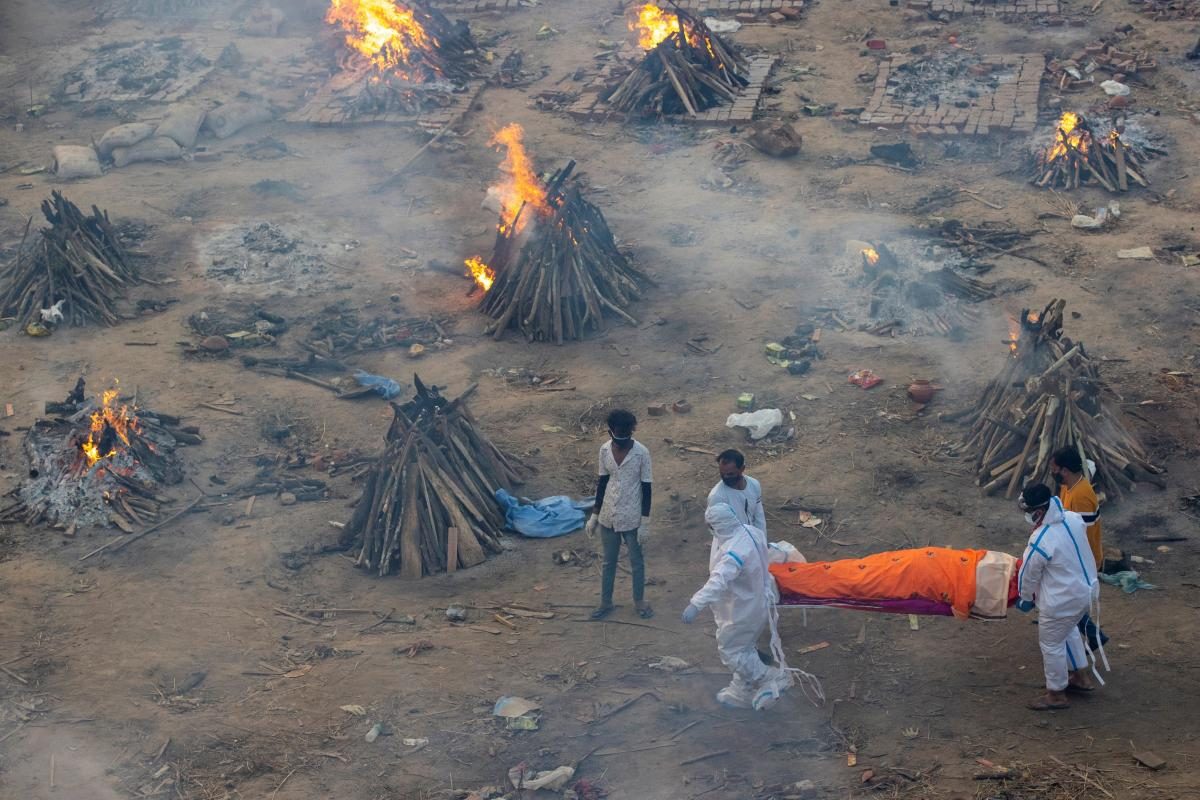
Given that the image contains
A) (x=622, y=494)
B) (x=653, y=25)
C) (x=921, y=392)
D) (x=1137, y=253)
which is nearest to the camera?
(x=622, y=494)

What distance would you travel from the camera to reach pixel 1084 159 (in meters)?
15.8

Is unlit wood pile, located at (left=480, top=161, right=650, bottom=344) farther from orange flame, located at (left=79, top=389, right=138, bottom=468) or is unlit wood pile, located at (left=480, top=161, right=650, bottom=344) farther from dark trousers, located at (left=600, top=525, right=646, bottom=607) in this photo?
dark trousers, located at (left=600, top=525, right=646, bottom=607)

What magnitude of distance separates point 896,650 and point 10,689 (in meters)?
5.97

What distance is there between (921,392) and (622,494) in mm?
4151

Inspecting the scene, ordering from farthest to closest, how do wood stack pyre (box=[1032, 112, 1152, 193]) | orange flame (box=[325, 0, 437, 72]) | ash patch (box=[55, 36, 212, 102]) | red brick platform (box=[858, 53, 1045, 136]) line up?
ash patch (box=[55, 36, 212, 102]), orange flame (box=[325, 0, 437, 72]), red brick platform (box=[858, 53, 1045, 136]), wood stack pyre (box=[1032, 112, 1152, 193])

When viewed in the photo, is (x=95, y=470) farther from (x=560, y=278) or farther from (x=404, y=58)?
(x=404, y=58)

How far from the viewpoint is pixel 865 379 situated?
40.0ft

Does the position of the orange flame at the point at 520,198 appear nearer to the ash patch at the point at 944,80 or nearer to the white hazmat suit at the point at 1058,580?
the ash patch at the point at 944,80

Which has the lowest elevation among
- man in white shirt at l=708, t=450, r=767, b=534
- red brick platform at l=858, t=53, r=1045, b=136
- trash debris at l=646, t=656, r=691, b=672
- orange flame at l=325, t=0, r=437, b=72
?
trash debris at l=646, t=656, r=691, b=672

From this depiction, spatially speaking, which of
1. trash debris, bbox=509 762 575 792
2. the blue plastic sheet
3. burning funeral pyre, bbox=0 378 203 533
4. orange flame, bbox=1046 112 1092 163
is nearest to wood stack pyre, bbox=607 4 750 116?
orange flame, bbox=1046 112 1092 163

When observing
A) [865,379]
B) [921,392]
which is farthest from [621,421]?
[865,379]

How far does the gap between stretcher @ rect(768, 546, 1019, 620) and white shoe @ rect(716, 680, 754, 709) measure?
602 millimetres

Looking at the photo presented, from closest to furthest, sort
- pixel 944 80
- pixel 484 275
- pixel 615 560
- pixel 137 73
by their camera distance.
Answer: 1. pixel 615 560
2. pixel 484 275
3. pixel 944 80
4. pixel 137 73

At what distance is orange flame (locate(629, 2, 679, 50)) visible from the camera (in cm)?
2033
